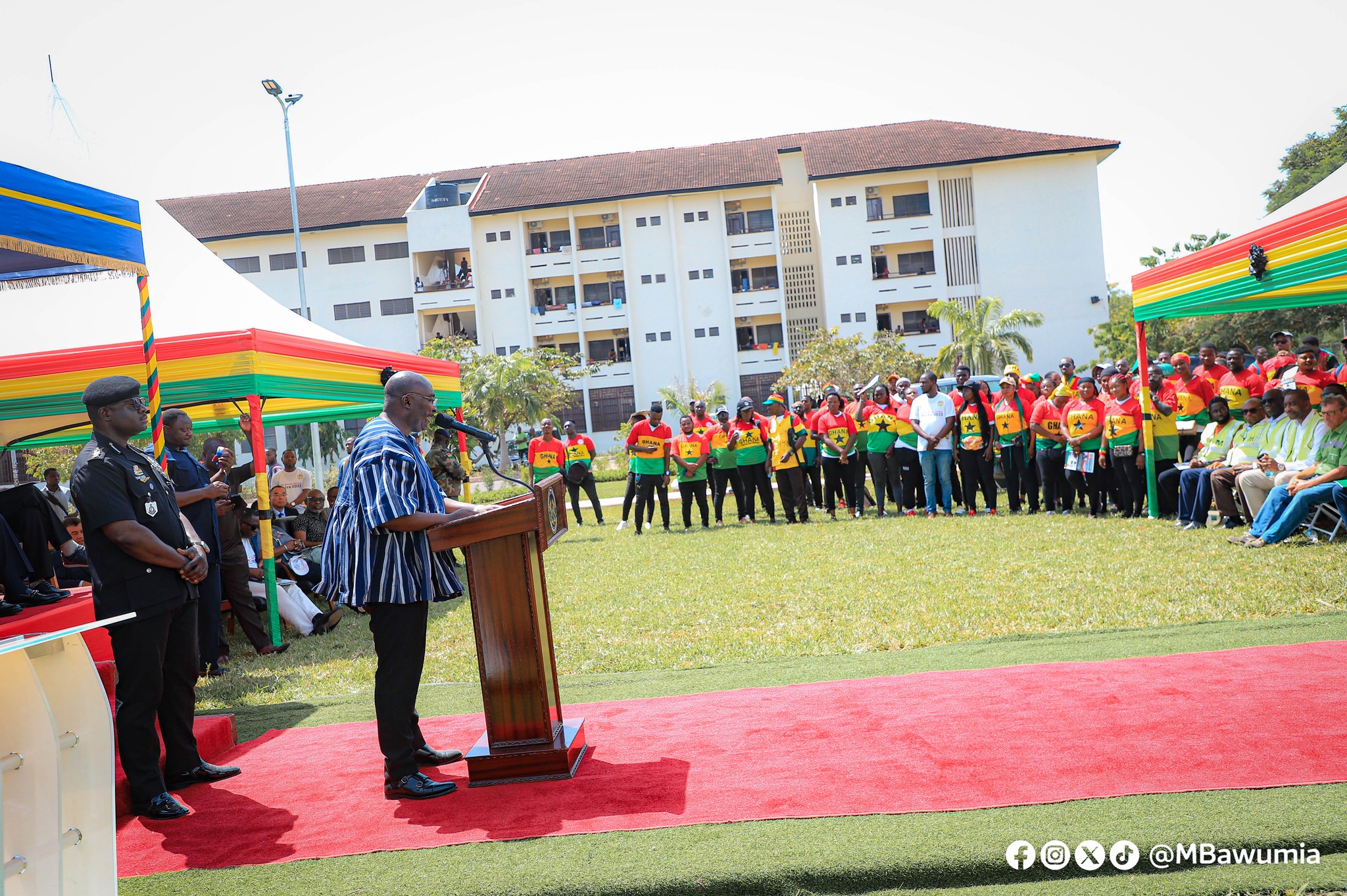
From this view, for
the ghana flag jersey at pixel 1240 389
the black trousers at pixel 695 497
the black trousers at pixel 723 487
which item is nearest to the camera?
the ghana flag jersey at pixel 1240 389

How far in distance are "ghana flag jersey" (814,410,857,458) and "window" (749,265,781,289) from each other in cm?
3083

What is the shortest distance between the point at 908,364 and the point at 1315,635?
32.4m

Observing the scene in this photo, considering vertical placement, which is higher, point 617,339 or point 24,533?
point 617,339

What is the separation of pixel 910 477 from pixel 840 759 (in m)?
10.7

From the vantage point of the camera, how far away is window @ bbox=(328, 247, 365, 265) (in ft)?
149

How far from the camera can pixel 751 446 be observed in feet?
48.6

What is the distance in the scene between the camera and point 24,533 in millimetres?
7551

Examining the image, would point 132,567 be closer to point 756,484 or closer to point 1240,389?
point 1240,389

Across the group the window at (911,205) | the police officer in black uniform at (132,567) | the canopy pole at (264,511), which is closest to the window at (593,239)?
the window at (911,205)

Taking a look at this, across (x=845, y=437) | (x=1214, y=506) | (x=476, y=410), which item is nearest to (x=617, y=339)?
(x=476, y=410)

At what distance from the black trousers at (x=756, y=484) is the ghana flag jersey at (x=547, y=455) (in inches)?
120

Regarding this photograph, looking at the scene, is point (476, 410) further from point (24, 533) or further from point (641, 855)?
point (641, 855)

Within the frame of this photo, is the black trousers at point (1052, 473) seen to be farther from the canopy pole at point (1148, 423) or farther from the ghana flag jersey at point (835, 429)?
the ghana flag jersey at point (835, 429)

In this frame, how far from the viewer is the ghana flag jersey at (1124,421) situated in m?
11.5
